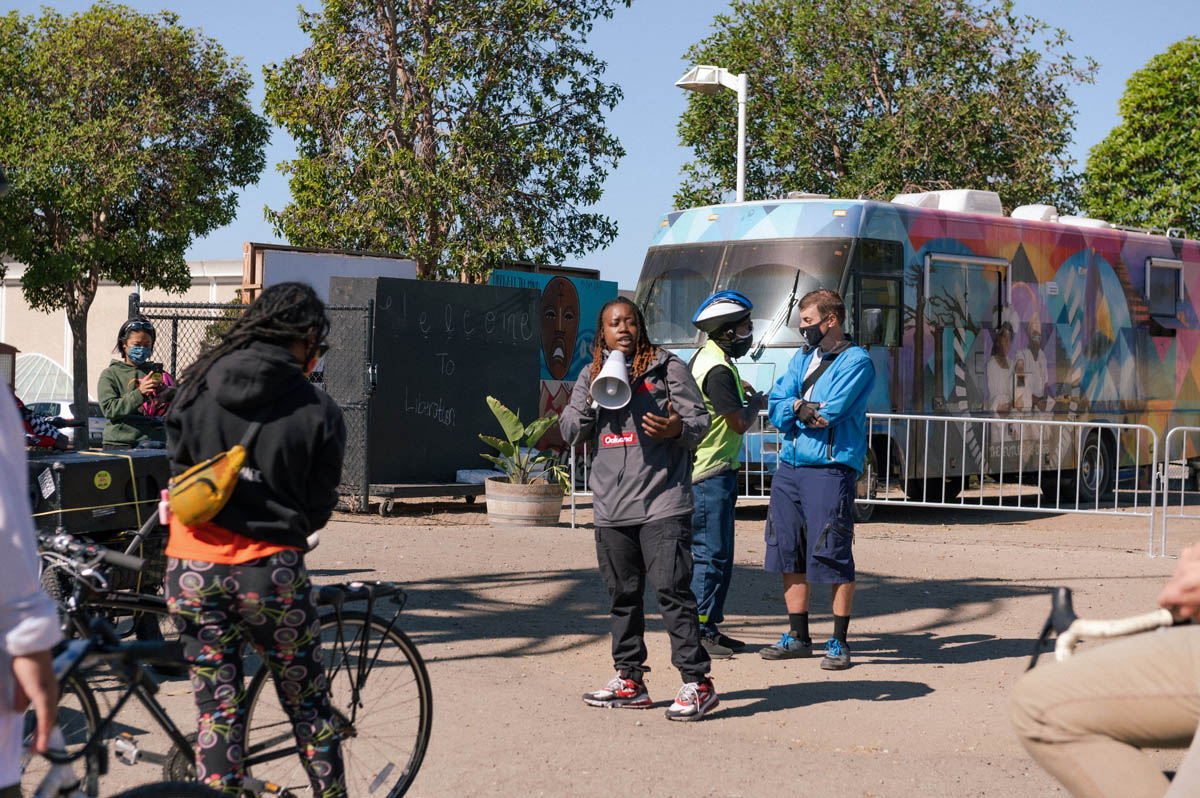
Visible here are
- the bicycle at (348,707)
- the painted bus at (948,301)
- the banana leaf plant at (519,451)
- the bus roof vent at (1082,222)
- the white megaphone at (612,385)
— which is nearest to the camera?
the bicycle at (348,707)

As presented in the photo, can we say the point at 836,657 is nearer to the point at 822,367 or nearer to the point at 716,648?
the point at 716,648

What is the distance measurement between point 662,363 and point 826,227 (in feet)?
27.2

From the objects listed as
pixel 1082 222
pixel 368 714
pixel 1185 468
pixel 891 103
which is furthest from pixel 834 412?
pixel 891 103

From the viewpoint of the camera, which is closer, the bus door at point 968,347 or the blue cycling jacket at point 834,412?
the blue cycling jacket at point 834,412

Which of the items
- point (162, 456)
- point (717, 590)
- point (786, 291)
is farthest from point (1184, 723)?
point (786, 291)

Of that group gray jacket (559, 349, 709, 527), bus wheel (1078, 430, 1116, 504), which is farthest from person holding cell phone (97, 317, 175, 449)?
bus wheel (1078, 430, 1116, 504)

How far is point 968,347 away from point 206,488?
41.8 feet

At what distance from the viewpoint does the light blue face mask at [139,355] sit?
8195 mm

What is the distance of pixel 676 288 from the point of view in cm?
1491

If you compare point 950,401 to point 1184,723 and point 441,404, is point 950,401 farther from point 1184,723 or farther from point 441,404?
point 1184,723

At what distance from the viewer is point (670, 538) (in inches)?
236

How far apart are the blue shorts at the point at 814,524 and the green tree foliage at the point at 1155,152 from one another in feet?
98.6

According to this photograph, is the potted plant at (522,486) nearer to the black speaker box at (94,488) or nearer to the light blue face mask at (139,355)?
the light blue face mask at (139,355)

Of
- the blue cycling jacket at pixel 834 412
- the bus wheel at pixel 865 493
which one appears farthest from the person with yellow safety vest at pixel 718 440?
the bus wheel at pixel 865 493
